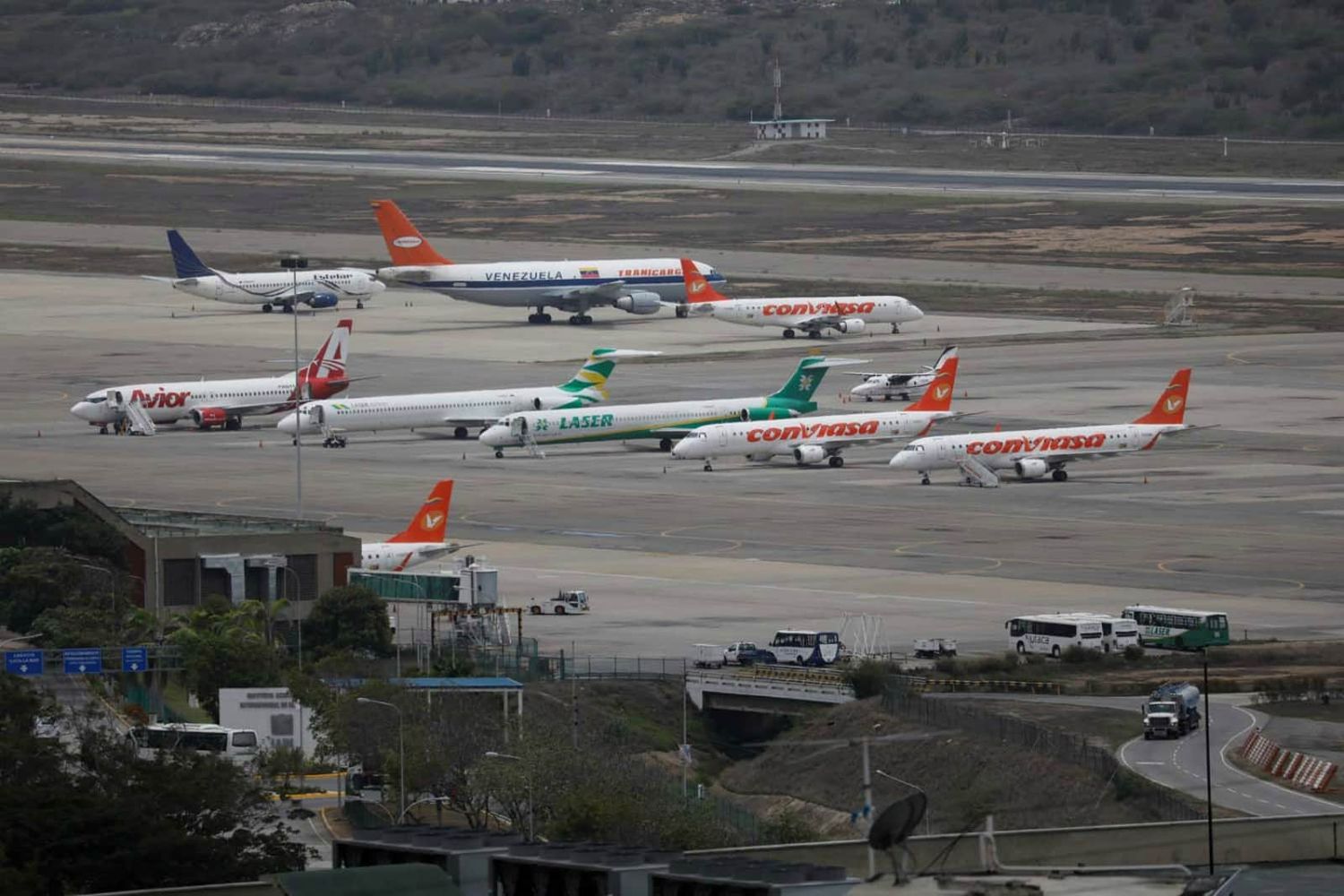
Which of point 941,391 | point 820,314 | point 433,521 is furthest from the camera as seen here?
point 820,314

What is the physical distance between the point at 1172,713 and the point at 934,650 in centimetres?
1131

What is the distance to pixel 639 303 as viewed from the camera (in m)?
191

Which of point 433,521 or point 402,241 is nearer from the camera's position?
point 433,521

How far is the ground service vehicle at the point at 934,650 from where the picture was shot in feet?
262

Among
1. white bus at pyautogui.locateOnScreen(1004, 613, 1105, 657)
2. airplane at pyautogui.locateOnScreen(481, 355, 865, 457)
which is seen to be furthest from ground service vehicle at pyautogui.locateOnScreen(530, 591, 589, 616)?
airplane at pyautogui.locateOnScreen(481, 355, 865, 457)

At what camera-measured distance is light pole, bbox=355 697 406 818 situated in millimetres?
56094

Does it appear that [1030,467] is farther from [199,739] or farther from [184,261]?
[184,261]

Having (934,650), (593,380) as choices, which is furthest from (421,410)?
(934,650)

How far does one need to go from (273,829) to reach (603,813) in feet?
27.6

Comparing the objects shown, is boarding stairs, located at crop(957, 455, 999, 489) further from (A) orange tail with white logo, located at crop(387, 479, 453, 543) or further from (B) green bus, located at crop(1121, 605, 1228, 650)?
(B) green bus, located at crop(1121, 605, 1228, 650)

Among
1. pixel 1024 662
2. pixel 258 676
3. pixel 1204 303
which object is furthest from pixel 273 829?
pixel 1204 303

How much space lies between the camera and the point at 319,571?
292 feet

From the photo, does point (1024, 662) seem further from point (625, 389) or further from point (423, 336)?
point (423, 336)

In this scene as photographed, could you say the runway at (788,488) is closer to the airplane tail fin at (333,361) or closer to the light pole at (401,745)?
the airplane tail fin at (333,361)
